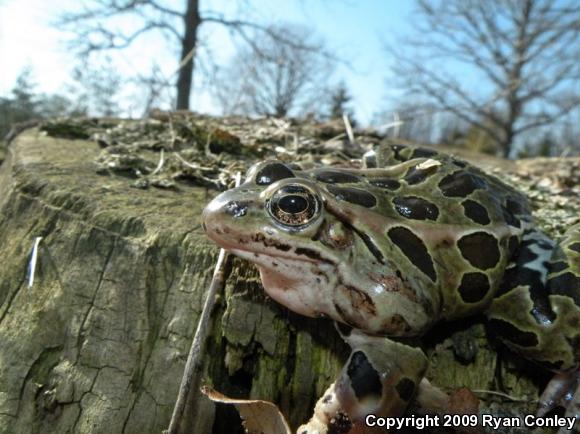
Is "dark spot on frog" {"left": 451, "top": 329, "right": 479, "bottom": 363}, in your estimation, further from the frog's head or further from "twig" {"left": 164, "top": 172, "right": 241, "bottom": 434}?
"twig" {"left": 164, "top": 172, "right": 241, "bottom": 434}

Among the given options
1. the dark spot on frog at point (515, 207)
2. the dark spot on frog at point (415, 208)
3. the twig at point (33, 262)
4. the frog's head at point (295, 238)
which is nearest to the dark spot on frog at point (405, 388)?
the frog's head at point (295, 238)

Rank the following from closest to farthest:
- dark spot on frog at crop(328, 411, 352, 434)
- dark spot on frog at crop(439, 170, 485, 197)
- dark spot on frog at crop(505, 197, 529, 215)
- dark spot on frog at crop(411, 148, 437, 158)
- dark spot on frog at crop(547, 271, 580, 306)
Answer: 1. dark spot on frog at crop(328, 411, 352, 434)
2. dark spot on frog at crop(547, 271, 580, 306)
3. dark spot on frog at crop(439, 170, 485, 197)
4. dark spot on frog at crop(505, 197, 529, 215)
5. dark spot on frog at crop(411, 148, 437, 158)

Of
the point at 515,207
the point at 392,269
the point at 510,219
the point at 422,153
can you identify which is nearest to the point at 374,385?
the point at 392,269

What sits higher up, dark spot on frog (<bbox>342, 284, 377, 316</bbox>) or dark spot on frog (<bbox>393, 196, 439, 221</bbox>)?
dark spot on frog (<bbox>393, 196, 439, 221</bbox>)


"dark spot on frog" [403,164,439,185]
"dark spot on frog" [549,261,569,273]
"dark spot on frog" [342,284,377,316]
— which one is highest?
"dark spot on frog" [403,164,439,185]

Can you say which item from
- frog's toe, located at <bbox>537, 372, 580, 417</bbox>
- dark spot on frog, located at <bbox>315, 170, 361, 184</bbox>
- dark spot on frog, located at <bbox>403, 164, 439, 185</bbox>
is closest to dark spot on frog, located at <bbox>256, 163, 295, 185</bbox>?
dark spot on frog, located at <bbox>315, 170, 361, 184</bbox>

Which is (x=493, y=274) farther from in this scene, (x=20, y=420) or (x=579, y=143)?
(x=579, y=143)

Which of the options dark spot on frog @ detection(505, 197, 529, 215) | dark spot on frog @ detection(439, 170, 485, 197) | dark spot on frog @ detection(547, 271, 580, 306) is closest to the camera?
dark spot on frog @ detection(547, 271, 580, 306)
